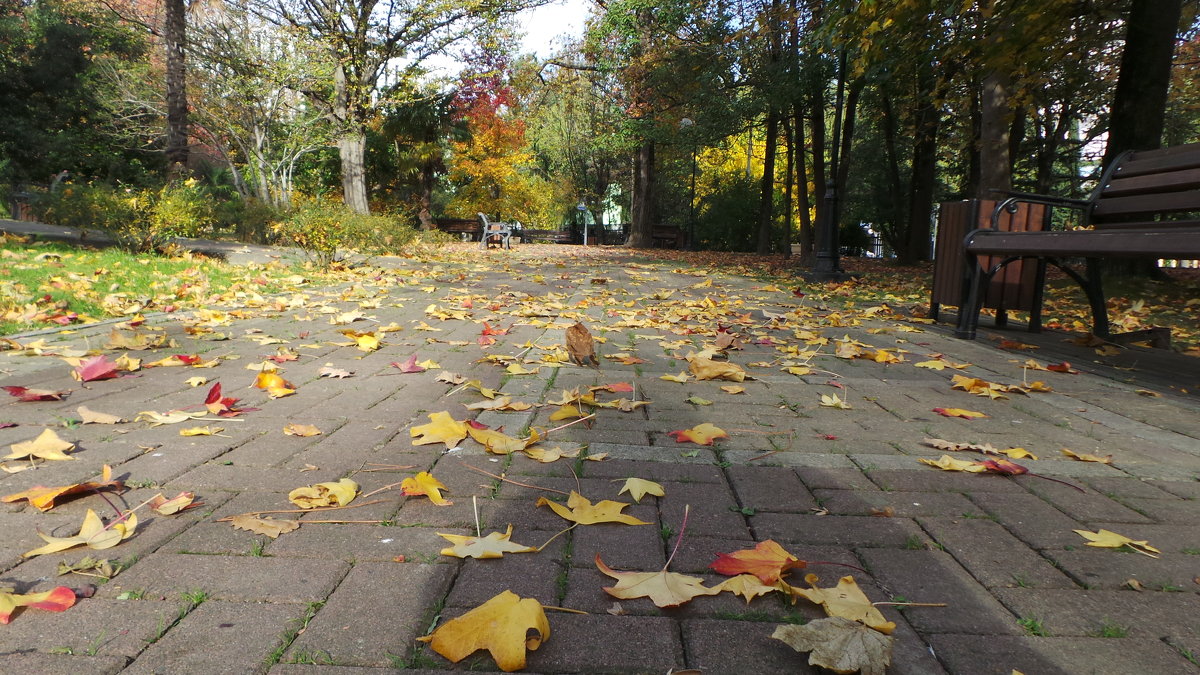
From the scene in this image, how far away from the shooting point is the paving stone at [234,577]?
1.37m

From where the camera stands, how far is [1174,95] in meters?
17.2

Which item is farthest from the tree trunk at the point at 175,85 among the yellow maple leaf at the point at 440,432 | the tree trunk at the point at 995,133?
the tree trunk at the point at 995,133

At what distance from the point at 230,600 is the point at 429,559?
0.40m

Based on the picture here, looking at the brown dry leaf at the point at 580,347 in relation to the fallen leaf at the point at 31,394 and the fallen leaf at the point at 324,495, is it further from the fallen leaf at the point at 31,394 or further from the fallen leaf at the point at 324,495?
the fallen leaf at the point at 31,394

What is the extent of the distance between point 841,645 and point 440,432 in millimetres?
1561

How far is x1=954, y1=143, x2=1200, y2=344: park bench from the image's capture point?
371cm

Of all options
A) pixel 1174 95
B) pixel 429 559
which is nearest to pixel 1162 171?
pixel 429 559

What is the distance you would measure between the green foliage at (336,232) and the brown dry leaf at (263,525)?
7.63 metres

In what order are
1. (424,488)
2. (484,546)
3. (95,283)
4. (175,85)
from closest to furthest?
(484,546), (424,488), (95,283), (175,85)

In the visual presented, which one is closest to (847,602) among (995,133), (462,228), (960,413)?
(960,413)

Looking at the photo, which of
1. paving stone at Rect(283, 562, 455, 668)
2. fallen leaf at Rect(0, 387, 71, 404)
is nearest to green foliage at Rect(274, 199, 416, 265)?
fallen leaf at Rect(0, 387, 71, 404)

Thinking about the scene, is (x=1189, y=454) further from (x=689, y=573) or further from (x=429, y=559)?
(x=429, y=559)

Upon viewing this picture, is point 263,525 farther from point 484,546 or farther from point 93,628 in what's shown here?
Result: point 484,546

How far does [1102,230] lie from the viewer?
4078mm
